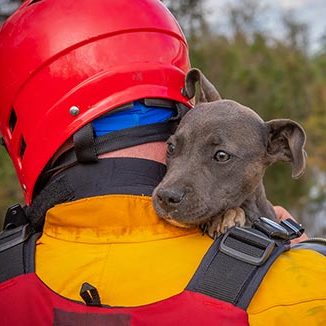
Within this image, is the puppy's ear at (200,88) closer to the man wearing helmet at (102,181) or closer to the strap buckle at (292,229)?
the man wearing helmet at (102,181)

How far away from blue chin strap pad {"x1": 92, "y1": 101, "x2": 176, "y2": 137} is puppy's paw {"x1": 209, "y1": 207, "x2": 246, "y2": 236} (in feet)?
1.80

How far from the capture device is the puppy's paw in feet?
11.2

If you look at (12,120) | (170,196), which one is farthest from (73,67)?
(170,196)

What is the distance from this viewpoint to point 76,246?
3.21m

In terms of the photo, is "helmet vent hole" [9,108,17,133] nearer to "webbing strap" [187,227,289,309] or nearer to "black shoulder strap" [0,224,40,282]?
"black shoulder strap" [0,224,40,282]

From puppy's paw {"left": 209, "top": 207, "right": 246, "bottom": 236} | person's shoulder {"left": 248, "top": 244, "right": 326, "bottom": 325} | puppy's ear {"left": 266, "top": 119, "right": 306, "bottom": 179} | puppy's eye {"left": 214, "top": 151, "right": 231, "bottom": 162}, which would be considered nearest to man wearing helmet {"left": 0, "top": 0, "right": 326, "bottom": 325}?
person's shoulder {"left": 248, "top": 244, "right": 326, "bottom": 325}

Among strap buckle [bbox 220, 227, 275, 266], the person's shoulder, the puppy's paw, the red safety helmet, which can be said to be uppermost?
the red safety helmet

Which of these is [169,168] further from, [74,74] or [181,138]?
[74,74]

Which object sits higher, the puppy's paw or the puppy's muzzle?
the puppy's muzzle

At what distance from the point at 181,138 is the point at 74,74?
58cm

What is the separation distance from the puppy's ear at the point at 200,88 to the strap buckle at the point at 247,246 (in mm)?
926

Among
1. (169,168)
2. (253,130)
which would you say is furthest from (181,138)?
(253,130)

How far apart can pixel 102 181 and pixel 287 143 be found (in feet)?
3.60

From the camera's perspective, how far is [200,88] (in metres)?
4.17
